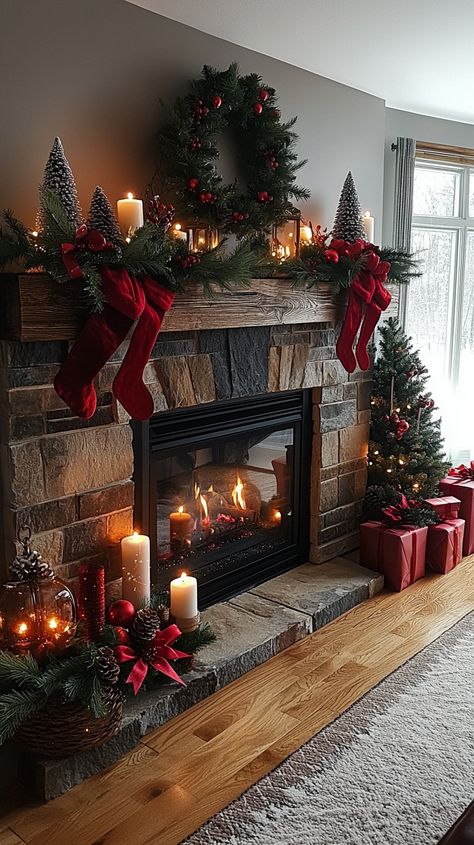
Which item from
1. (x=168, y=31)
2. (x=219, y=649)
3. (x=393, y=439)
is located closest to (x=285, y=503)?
(x=393, y=439)

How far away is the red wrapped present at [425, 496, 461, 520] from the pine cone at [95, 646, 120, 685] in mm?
2044

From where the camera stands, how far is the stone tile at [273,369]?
121 inches

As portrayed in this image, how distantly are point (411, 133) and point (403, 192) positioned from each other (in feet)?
1.33

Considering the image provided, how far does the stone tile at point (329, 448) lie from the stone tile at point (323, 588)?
498 millimetres

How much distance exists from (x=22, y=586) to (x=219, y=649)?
856mm

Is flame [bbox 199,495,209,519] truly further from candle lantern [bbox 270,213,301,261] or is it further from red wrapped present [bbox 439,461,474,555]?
red wrapped present [bbox 439,461,474,555]

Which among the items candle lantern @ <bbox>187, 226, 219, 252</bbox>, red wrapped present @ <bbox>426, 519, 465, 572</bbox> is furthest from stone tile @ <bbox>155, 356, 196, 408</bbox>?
red wrapped present @ <bbox>426, 519, 465, 572</bbox>

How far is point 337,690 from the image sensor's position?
102 inches

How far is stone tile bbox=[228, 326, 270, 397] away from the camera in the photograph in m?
2.89

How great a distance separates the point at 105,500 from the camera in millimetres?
2518

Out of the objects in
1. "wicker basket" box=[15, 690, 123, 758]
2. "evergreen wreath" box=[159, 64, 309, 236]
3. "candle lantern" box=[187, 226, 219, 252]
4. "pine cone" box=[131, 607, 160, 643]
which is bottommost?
"wicker basket" box=[15, 690, 123, 758]

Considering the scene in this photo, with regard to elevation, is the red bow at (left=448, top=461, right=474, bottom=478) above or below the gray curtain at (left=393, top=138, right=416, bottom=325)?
below

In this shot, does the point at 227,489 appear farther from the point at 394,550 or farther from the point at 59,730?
the point at 59,730

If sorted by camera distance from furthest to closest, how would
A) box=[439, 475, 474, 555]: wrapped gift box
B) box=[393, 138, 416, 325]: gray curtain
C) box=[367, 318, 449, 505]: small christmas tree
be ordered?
box=[393, 138, 416, 325]: gray curtain < box=[439, 475, 474, 555]: wrapped gift box < box=[367, 318, 449, 505]: small christmas tree
